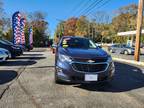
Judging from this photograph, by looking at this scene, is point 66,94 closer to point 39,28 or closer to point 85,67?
point 85,67

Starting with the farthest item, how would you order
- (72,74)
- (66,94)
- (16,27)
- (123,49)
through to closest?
(123,49) → (16,27) → (72,74) → (66,94)

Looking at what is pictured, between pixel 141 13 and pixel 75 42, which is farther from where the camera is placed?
pixel 141 13

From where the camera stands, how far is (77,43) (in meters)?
8.59

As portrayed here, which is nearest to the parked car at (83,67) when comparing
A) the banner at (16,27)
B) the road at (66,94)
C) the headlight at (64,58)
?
the headlight at (64,58)

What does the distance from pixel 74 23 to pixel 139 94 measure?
3500 inches

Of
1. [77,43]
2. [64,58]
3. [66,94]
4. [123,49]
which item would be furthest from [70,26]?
[66,94]

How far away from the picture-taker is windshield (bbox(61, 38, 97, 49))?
8379 mm

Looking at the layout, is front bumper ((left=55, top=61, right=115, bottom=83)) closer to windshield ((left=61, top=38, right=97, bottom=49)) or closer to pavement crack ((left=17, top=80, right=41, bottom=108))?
pavement crack ((left=17, top=80, right=41, bottom=108))

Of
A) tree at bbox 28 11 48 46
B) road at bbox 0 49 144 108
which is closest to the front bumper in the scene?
road at bbox 0 49 144 108

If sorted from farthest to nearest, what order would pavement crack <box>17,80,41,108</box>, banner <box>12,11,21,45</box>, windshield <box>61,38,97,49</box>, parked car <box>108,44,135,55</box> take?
parked car <box>108,44,135,55</box>, banner <box>12,11,21,45</box>, windshield <box>61,38,97,49</box>, pavement crack <box>17,80,41,108</box>

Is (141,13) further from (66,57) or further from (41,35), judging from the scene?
(41,35)

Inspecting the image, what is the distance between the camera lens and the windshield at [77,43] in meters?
8.38

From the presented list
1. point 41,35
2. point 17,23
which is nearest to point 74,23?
point 41,35

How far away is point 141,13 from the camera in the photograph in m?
16.9
